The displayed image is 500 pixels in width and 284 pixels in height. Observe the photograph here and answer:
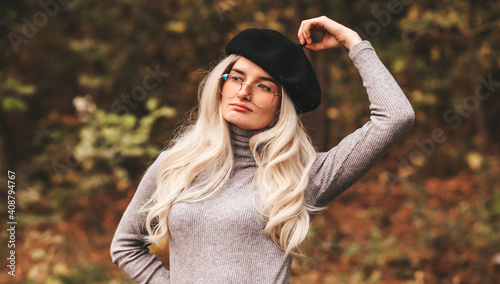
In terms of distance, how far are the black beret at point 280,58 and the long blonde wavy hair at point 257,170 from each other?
68mm

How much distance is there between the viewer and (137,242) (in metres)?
2.36

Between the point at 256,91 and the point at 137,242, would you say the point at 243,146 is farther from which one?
the point at 137,242

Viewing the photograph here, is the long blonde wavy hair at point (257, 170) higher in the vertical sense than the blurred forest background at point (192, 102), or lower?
higher

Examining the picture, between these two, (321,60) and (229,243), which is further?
(321,60)

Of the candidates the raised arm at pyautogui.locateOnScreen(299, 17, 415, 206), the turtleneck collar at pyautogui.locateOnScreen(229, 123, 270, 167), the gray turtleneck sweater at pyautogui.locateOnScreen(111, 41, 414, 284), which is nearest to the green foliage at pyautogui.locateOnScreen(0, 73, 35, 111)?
the turtleneck collar at pyautogui.locateOnScreen(229, 123, 270, 167)

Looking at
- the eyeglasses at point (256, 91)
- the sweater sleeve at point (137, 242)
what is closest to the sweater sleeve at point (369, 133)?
the eyeglasses at point (256, 91)

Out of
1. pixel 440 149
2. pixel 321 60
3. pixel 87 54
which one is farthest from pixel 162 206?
pixel 440 149

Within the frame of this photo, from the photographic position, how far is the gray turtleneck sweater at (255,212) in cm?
206

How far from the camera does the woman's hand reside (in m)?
2.26

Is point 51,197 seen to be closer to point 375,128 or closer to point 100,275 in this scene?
point 100,275

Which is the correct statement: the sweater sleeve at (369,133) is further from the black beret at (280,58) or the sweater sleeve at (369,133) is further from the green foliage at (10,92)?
the green foliage at (10,92)

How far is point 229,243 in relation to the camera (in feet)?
6.79

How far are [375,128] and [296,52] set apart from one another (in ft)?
1.62

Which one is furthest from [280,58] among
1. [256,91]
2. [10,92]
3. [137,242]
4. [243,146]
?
[10,92]
